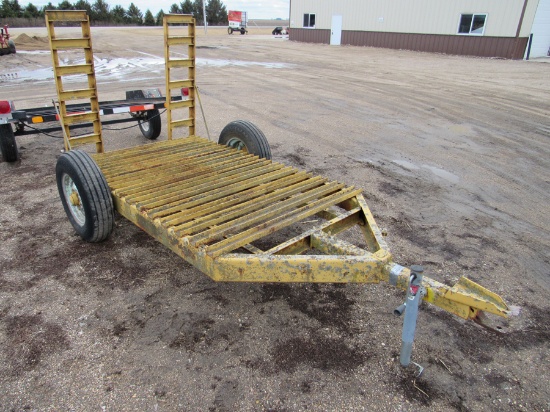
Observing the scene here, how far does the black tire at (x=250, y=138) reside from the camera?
5.02 metres

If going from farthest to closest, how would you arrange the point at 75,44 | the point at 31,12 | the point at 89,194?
the point at 31,12, the point at 75,44, the point at 89,194

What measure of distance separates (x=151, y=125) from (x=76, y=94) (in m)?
2.69

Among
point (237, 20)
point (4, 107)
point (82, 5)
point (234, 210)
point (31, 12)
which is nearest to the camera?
point (234, 210)

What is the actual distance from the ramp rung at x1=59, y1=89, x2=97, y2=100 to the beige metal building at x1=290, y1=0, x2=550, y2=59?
22275mm

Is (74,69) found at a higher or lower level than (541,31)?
lower

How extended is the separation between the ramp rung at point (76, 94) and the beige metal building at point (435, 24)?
2227cm

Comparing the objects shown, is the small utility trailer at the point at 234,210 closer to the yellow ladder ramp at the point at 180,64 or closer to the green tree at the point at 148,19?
the yellow ladder ramp at the point at 180,64

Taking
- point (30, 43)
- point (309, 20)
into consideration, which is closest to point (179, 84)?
point (30, 43)

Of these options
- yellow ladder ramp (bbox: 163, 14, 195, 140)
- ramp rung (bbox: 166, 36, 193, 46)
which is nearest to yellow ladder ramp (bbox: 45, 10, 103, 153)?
yellow ladder ramp (bbox: 163, 14, 195, 140)

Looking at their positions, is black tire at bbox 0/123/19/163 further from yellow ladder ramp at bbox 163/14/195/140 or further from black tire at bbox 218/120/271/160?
black tire at bbox 218/120/271/160

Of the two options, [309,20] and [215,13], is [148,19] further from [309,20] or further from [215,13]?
[309,20]

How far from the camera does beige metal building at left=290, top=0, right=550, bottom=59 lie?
68.5 feet

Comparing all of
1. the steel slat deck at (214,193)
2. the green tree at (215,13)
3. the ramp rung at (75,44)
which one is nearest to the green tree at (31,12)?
the green tree at (215,13)

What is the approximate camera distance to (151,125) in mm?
7539
